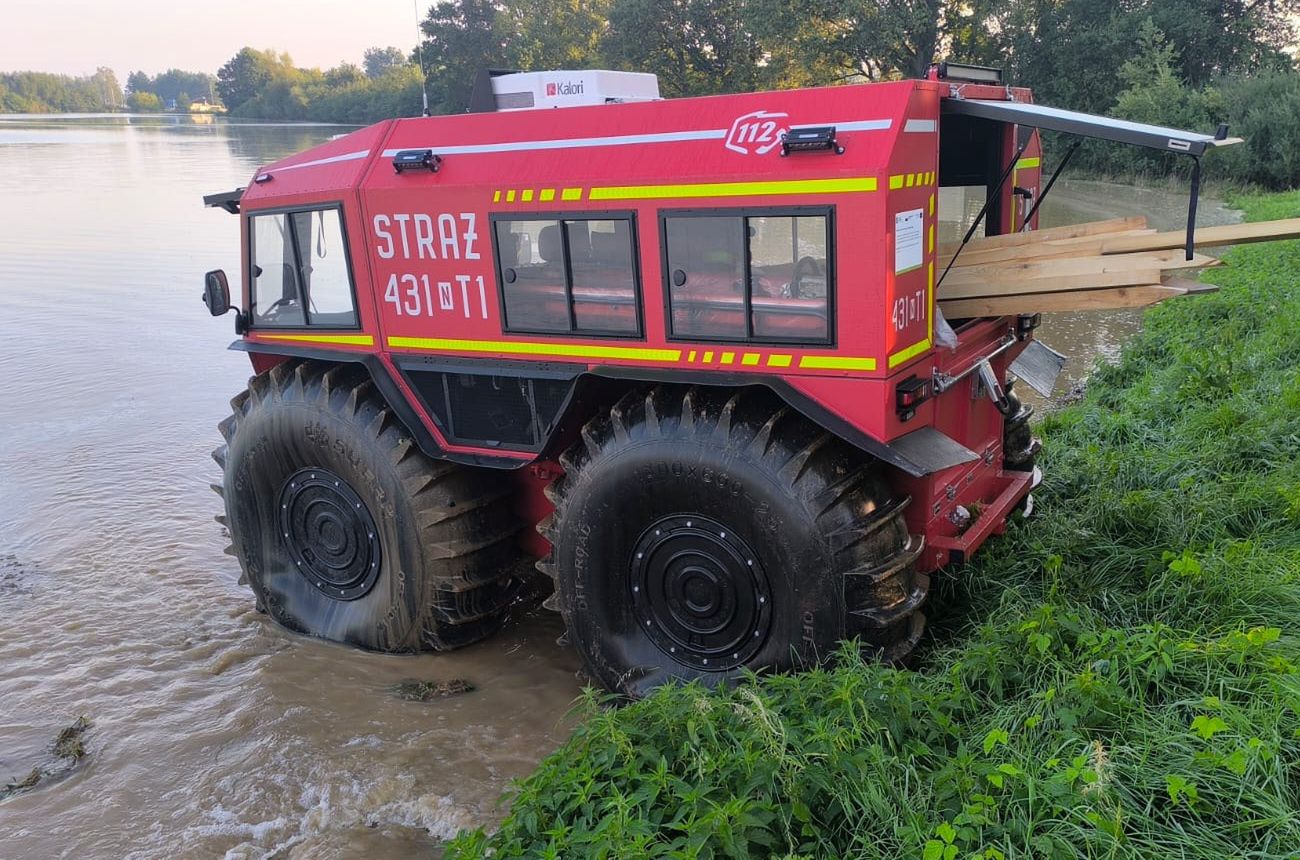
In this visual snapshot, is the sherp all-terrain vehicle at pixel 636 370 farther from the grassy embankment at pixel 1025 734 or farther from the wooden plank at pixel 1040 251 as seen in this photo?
the grassy embankment at pixel 1025 734

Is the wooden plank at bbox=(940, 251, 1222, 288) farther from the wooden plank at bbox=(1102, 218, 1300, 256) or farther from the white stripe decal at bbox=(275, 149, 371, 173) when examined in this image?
the white stripe decal at bbox=(275, 149, 371, 173)

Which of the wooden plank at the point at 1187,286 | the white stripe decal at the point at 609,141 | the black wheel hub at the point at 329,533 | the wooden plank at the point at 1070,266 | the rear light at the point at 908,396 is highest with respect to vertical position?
the white stripe decal at the point at 609,141

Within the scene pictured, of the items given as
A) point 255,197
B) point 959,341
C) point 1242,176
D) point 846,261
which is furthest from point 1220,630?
point 1242,176

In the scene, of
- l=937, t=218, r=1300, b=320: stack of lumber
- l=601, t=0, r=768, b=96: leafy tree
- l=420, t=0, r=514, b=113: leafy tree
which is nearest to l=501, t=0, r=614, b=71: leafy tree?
l=420, t=0, r=514, b=113: leafy tree

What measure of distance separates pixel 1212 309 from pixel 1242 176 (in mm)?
15730

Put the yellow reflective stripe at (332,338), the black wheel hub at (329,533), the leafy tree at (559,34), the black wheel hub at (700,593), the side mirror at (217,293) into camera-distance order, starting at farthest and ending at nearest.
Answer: the leafy tree at (559,34), the side mirror at (217,293), the black wheel hub at (329,533), the yellow reflective stripe at (332,338), the black wheel hub at (700,593)

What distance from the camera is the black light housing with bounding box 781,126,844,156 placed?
3426 mm

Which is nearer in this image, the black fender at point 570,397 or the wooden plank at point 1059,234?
the black fender at point 570,397

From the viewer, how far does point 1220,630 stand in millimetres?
3439

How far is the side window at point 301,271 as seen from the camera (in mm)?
4863

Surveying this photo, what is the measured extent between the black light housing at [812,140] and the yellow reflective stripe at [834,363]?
0.75 metres

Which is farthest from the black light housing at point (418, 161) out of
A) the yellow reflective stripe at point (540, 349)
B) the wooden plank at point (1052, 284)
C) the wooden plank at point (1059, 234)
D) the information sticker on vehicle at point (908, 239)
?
the wooden plank at point (1059, 234)

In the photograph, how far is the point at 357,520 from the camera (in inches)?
198

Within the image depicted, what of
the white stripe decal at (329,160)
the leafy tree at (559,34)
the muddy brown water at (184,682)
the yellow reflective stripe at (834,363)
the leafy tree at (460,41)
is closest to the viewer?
the yellow reflective stripe at (834,363)
